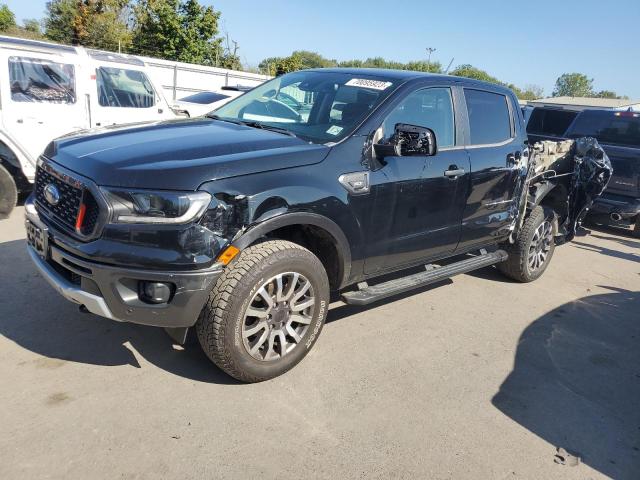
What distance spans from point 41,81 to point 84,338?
4.68m

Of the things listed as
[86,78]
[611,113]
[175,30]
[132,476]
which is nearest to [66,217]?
[132,476]

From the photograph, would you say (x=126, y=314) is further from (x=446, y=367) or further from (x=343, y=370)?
(x=446, y=367)

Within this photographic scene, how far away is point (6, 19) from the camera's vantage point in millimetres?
34188

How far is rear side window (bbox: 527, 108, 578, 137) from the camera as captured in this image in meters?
11.1

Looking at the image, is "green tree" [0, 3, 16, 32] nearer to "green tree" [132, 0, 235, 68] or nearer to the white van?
"green tree" [132, 0, 235, 68]

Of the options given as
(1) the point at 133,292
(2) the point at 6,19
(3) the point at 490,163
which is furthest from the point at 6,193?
(2) the point at 6,19

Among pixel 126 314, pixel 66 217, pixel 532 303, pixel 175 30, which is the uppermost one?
pixel 175 30

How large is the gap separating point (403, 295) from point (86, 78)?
536cm

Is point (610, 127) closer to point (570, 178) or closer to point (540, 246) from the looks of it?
point (570, 178)

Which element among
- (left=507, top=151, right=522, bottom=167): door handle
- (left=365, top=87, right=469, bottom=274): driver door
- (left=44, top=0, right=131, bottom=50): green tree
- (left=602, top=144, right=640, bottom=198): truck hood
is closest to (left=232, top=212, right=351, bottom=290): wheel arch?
(left=365, top=87, right=469, bottom=274): driver door

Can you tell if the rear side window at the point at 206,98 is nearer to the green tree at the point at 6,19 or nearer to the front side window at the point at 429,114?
the front side window at the point at 429,114

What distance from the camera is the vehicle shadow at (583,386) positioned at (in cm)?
296

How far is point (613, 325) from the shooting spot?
4.74 meters

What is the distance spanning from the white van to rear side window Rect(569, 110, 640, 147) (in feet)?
24.7
